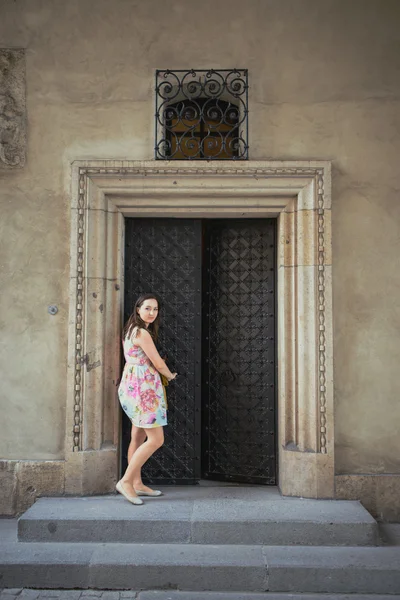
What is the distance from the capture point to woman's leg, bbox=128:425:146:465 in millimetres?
5578

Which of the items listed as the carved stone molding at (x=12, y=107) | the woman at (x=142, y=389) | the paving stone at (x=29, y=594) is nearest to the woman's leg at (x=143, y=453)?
the woman at (x=142, y=389)

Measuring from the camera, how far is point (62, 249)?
5.81m

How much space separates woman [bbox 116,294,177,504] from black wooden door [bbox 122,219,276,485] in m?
0.59

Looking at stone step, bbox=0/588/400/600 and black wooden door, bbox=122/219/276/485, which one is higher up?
black wooden door, bbox=122/219/276/485

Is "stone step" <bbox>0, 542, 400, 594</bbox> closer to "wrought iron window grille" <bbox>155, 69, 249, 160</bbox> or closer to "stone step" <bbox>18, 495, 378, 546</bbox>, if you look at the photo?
"stone step" <bbox>18, 495, 378, 546</bbox>

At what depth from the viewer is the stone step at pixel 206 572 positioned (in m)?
4.47

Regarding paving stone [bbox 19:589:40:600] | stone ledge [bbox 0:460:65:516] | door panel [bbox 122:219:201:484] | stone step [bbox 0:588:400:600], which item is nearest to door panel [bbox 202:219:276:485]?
door panel [bbox 122:219:201:484]

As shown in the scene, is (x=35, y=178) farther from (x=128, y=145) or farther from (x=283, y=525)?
(x=283, y=525)

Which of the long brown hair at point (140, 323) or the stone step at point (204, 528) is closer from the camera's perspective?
the stone step at point (204, 528)

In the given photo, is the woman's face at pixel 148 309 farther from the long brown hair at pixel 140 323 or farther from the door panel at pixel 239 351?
the door panel at pixel 239 351

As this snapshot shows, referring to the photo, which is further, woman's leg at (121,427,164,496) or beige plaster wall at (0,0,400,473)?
beige plaster wall at (0,0,400,473)

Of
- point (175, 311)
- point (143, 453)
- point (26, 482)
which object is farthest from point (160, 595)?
point (175, 311)

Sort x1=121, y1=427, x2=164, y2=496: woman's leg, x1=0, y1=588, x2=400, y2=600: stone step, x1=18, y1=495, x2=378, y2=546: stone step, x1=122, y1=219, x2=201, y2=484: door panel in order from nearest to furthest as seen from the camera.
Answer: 1. x1=0, y1=588, x2=400, y2=600: stone step
2. x1=18, y1=495, x2=378, y2=546: stone step
3. x1=121, y1=427, x2=164, y2=496: woman's leg
4. x1=122, y1=219, x2=201, y2=484: door panel

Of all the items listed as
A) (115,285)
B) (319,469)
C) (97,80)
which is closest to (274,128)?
(97,80)
